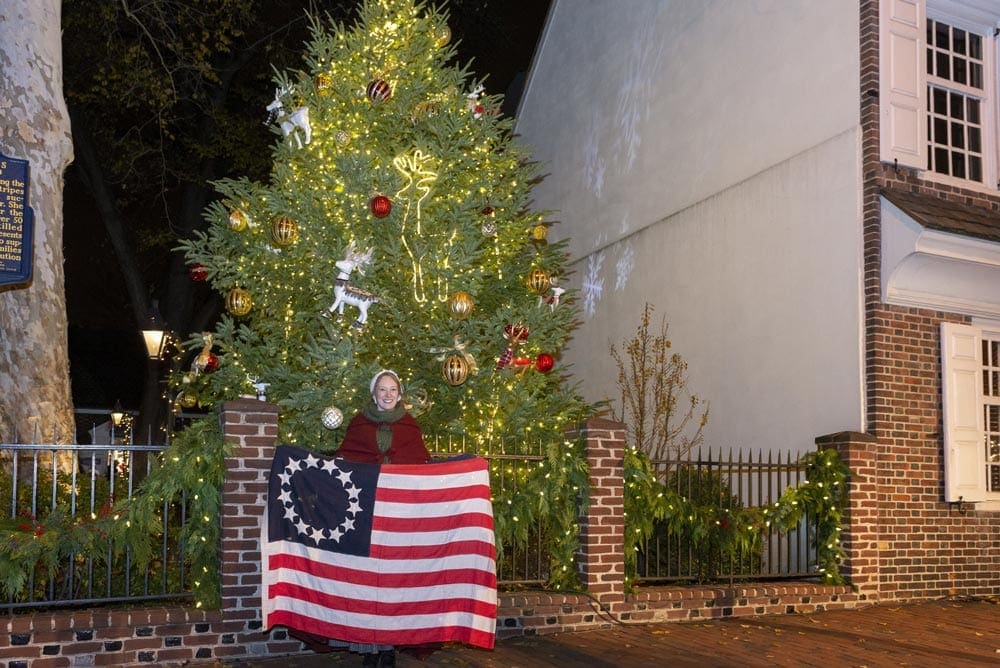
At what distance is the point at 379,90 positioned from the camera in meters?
8.97

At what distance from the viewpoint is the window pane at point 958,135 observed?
11.4m

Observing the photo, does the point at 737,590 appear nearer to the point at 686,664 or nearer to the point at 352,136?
the point at 686,664

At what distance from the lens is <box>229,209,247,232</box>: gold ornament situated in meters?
9.01

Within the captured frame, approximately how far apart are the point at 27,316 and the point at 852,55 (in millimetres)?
8656

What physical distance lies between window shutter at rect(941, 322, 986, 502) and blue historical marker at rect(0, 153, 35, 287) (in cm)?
901

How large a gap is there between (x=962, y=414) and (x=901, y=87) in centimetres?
354

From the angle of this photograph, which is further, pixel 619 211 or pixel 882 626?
pixel 619 211

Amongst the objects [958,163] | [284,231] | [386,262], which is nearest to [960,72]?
[958,163]

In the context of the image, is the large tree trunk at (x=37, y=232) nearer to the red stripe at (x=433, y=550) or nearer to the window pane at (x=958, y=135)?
the red stripe at (x=433, y=550)

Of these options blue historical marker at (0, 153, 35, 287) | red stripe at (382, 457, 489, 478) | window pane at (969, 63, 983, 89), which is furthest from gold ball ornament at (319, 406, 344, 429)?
window pane at (969, 63, 983, 89)

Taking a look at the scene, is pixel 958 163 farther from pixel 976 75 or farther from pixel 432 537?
pixel 432 537

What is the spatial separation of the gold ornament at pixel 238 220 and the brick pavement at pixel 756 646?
12.9ft

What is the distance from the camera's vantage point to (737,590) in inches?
355

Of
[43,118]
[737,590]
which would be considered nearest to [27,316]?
[43,118]
